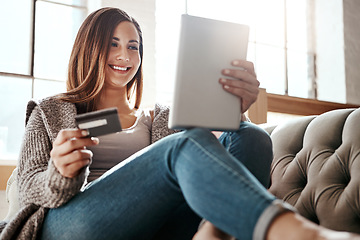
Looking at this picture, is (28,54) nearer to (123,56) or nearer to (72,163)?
(123,56)

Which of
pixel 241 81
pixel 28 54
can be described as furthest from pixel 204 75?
pixel 28 54

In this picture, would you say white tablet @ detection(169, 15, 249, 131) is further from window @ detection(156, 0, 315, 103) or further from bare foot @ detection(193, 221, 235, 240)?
window @ detection(156, 0, 315, 103)

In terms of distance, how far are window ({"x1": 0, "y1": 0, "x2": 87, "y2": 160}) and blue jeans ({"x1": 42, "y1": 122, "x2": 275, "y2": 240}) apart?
189cm

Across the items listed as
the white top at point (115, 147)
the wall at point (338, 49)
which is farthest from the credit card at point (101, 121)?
the wall at point (338, 49)

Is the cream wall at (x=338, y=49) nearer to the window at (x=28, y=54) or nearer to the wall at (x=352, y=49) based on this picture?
the wall at (x=352, y=49)

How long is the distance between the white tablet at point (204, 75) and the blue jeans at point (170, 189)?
45mm

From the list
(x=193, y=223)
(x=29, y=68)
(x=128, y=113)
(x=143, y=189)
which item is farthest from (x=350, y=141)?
(x=29, y=68)

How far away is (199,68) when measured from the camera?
0.85 metres

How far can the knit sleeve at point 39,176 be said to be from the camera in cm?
90

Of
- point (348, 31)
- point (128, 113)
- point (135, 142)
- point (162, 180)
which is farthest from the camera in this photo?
point (348, 31)

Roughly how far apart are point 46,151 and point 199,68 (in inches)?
18.6

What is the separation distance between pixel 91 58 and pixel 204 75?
584mm

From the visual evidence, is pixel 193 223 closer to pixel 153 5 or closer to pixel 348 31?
pixel 153 5

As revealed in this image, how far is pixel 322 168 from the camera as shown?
3.57 ft
